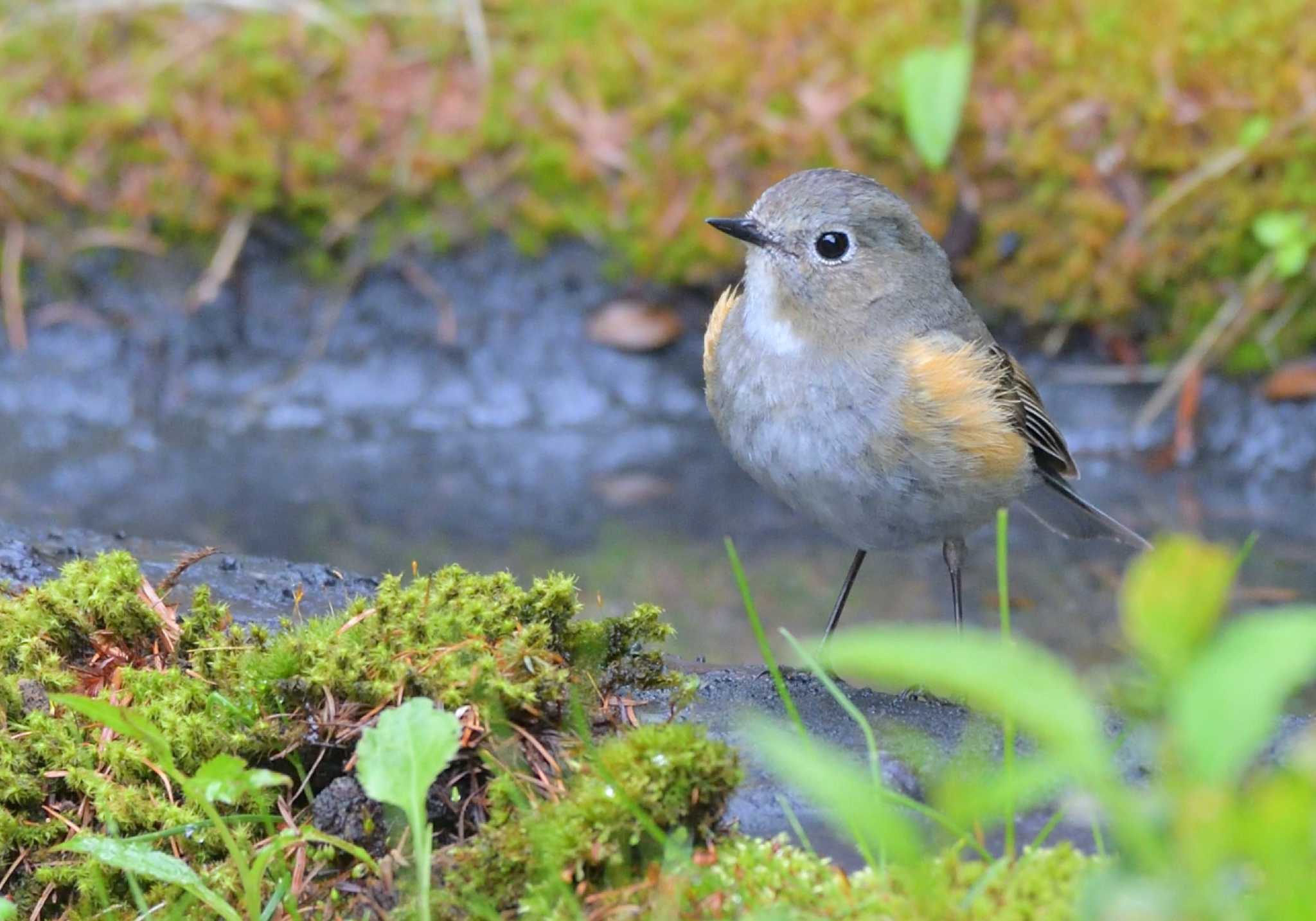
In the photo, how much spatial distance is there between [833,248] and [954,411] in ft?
2.25

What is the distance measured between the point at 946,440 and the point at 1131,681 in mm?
1194

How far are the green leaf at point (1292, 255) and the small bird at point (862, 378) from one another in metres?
2.42

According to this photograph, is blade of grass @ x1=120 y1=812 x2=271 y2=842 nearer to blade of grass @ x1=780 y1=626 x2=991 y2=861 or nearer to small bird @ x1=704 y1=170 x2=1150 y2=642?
blade of grass @ x1=780 y1=626 x2=991 y2=861

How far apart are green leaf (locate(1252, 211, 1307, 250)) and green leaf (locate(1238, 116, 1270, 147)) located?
13.7 inches

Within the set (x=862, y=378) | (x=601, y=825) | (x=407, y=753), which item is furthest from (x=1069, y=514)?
(x=407, y=753)

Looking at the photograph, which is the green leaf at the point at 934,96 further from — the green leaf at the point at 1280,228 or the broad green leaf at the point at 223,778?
the broad green leaf at the point at 223,778

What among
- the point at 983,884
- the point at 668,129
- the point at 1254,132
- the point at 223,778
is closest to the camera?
the point at 983,884

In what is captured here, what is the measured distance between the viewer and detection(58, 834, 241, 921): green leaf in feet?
8.25

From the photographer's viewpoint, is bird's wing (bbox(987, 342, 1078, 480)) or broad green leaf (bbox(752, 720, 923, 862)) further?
bird's wing (bbox(987, 342, 1078, 480))

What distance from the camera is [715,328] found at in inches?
189

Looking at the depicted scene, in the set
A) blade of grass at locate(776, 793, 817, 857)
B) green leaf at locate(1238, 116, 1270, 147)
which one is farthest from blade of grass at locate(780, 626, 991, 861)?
green leaf at locate(1238, 116, 1270, 147)

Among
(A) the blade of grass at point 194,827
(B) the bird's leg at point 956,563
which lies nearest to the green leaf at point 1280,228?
(B) the bird's leg at point 956,563

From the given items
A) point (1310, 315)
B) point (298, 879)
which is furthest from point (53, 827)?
point (1310, 315)

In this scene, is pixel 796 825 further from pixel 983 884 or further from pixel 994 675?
pixel 994 675
